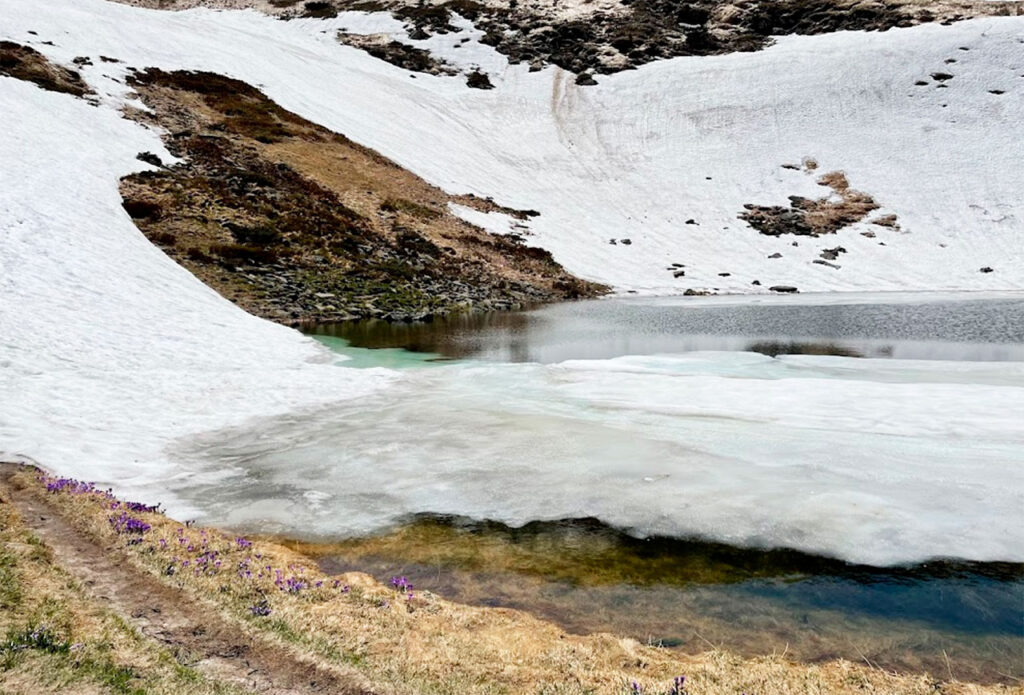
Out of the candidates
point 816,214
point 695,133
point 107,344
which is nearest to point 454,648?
point 107,344

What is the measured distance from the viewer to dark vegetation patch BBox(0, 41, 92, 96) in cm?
4344

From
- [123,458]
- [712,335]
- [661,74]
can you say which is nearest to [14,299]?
[123,458]

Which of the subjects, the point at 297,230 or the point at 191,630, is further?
the point at 297,230

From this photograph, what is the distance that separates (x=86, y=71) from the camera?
1912 inches

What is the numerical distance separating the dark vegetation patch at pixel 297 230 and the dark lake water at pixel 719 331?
11.6 feet

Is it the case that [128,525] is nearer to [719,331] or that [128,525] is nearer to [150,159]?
[719,331]

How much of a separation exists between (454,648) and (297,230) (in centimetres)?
3583

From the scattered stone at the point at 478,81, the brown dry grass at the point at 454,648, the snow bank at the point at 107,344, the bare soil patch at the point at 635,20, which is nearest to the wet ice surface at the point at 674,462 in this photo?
the snow bank at the point at 107,344

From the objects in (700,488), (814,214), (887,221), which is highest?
(814,214)

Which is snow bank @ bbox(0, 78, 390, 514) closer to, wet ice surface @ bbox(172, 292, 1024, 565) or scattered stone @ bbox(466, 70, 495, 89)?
wet ice surface @ bbox(172, 292, 1024, 565)

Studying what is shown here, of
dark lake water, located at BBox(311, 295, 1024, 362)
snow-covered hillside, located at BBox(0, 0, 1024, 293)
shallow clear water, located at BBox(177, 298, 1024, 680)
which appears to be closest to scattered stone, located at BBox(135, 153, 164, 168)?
snow-covered hillside, located at BBox(0, 0, 1024, 293)

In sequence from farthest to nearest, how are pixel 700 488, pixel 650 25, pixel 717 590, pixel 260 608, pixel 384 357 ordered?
pixel 650 25, pixel 384 357, pixel 700 488, pixel 717 590, pixel 260 608

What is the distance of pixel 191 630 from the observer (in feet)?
19.6

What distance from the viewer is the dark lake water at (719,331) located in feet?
80.8
